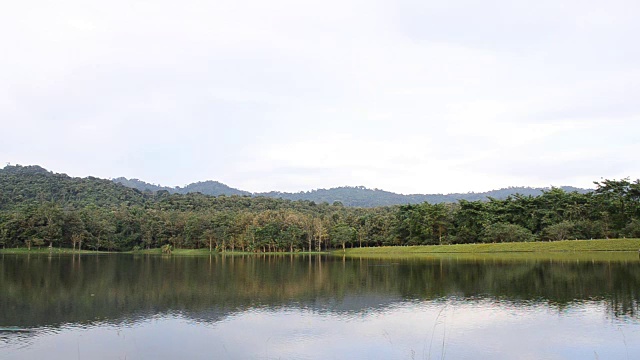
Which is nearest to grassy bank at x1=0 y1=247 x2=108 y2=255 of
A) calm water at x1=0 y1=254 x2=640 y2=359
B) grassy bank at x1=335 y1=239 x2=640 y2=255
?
grassy bank at x1=335 y1=239 x2=640 y2=255

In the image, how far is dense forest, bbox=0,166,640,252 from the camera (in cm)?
7325

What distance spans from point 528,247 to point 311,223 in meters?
47.9

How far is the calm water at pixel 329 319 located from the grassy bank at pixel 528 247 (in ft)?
112

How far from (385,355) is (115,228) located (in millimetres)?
105219

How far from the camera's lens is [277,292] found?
99.3ft

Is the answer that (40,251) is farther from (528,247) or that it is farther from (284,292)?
(528,247)

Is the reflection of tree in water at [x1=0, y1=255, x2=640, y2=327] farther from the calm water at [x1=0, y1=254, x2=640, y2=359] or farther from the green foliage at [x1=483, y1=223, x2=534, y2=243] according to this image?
the green foliage at [x1=483, y1=223, x2=534, y2=243]

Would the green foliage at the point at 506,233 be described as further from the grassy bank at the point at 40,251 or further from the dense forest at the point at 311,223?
the grassy bank at the point at 40,251

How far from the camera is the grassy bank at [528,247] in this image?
6378cm

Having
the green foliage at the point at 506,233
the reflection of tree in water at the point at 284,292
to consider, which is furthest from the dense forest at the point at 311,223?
the reflection of tree in water at the point at 284,292

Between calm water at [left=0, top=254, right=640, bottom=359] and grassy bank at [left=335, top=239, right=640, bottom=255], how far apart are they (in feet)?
112

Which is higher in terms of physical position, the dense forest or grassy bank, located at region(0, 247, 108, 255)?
the dense forest

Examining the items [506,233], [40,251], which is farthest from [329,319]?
[40,251]

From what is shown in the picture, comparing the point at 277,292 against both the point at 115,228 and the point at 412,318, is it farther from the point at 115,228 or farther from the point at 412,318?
the point at 115,228
